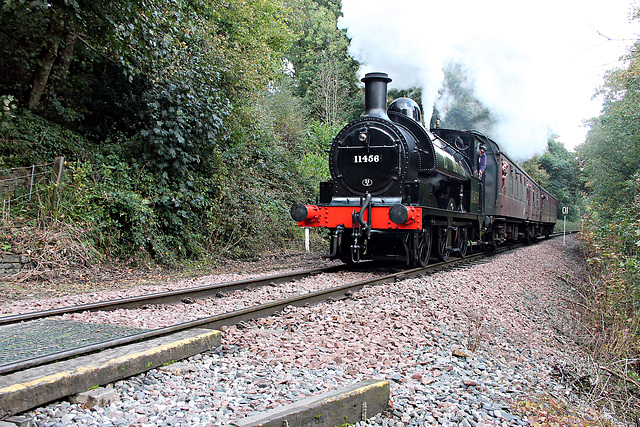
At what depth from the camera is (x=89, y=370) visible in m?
2.71

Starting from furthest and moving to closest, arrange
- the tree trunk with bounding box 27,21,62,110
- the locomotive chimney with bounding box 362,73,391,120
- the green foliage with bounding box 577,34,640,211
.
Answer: the green foliage with bounding box 577,34,640,211, the tree trunk with bounding box 27,21,62,110, the locomotive chimney with bounding box 362,73,391,120

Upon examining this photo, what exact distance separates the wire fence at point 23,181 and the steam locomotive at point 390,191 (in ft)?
14.1

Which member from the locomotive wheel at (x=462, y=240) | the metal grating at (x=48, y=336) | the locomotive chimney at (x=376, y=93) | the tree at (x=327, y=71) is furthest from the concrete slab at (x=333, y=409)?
the tree at (x=327, y=71)

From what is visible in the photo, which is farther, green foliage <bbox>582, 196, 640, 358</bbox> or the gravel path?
Answer: green foliage <bbox>582, 196, 640, 358</bbox>

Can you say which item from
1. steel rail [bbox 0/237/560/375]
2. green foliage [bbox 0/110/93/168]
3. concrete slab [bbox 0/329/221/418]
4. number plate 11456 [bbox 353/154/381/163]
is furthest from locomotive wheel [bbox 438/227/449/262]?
green foliage [bbox 0/110/93/168]

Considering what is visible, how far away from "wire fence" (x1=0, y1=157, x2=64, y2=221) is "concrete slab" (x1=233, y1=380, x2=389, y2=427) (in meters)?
7.42

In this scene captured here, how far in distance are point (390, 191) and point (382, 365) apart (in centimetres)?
522

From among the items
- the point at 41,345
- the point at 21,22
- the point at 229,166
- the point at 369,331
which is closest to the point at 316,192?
the point at 229,166

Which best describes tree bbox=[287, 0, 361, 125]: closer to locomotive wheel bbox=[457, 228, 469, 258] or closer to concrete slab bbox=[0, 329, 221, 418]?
locomotive wheel bbox=[457, 228, 469, 258]

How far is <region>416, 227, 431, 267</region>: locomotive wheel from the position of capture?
880 centimetres

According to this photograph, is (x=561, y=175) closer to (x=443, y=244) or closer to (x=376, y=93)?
(x=443, y=244)

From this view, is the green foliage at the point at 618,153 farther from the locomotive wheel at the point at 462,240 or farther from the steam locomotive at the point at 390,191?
the steam locomotive at the point at 390,191

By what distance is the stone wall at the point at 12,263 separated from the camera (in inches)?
279

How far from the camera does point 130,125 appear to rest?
35.5 ft
